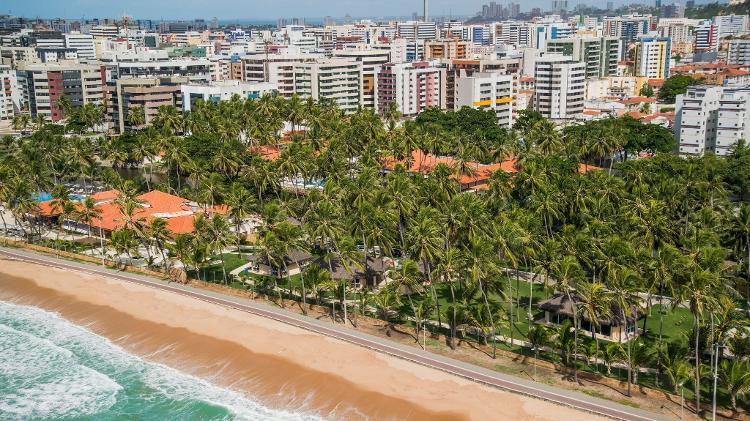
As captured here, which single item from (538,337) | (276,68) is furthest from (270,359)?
(276,68)

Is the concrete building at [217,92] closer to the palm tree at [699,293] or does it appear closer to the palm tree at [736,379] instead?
the palm tree at [699,293]

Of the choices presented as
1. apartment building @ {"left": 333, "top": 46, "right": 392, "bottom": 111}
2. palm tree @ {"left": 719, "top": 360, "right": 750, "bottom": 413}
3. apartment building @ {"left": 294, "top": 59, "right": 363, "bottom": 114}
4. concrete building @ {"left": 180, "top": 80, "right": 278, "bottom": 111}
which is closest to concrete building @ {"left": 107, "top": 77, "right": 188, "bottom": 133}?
concrete building @ {"left": 180, "top": 80, "right": 278, "bottom": 111}

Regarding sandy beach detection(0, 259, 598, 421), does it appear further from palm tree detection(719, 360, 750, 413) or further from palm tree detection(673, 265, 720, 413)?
palm tree detection(719, 360, 750, 413)

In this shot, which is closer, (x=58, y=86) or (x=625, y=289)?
(x=625, y=289)

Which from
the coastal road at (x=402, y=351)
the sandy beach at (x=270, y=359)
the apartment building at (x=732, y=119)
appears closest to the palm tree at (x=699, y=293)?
the coastal road at (x=402, y=351)

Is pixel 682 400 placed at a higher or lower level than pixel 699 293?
lower

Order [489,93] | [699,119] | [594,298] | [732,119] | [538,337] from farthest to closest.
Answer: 1. [489,93]
2. [699,119]
3. [732,119]
4. [538,337]
5. [594,298]

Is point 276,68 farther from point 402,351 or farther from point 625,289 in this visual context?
point 625,289
